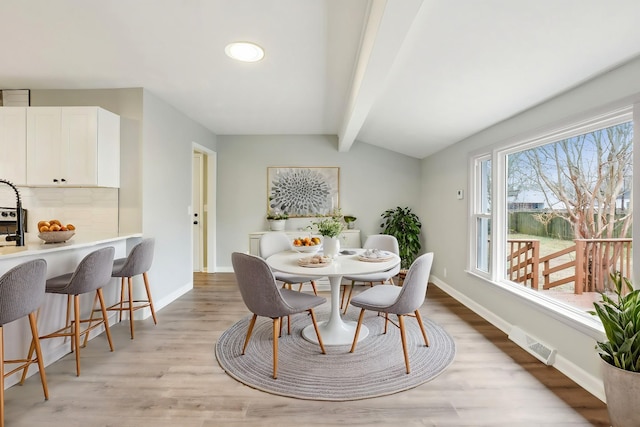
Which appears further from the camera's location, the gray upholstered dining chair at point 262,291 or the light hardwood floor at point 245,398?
the gray upholstered dining chair at point 262,291

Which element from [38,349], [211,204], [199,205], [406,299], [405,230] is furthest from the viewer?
[199,205]

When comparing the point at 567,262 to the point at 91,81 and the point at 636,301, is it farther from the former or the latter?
the point at 91,81

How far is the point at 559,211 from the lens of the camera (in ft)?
8.64

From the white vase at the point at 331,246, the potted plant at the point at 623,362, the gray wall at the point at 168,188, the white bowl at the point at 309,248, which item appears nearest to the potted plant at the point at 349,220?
the white bowl at the point at 309,248

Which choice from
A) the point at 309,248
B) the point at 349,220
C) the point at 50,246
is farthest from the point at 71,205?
the point at 349,220

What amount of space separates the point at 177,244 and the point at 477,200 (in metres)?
3.73

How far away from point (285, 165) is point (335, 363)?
11.5ft

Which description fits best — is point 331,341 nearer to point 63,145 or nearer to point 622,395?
point 622,395

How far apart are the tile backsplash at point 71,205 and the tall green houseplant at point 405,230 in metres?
3.73

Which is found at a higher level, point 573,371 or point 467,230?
point 467,230

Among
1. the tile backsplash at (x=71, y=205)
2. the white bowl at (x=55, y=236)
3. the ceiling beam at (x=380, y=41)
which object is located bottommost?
the white bowl at (x=55, y=236)

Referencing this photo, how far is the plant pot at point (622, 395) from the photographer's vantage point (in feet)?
4.64

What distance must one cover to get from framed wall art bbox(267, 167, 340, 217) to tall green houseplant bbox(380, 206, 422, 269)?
90 centimetres

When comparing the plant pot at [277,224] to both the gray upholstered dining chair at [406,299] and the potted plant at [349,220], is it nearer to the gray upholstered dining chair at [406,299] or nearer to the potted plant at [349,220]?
the potted plant at [349,220]
